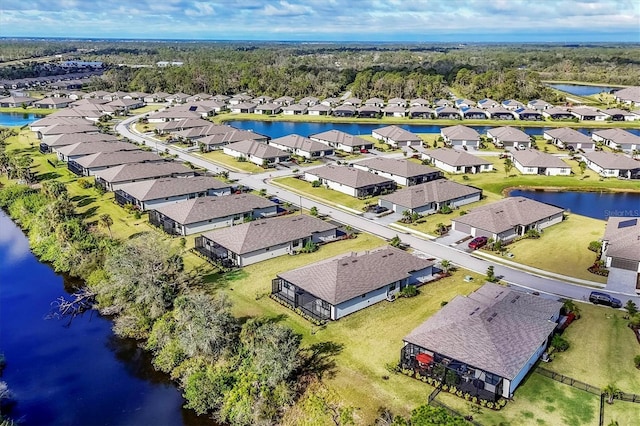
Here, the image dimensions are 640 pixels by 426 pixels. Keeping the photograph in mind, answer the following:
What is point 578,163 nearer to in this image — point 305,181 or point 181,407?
point 305,181

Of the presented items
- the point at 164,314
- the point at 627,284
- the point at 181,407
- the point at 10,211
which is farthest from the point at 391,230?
the point at 10,211

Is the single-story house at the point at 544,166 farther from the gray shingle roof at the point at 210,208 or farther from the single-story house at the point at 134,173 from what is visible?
the single-story house at the point at 134,173

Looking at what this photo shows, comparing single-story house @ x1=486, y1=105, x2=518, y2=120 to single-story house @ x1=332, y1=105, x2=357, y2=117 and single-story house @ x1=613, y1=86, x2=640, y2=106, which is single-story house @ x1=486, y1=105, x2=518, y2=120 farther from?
single-story house @ x1=613, y1=86, x2=640, y2=106

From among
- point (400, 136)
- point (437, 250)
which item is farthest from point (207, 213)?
point (400, 136)

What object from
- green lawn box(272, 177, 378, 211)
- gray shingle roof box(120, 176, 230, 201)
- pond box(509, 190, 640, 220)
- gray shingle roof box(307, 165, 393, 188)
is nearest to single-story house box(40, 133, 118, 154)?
gray shingle roof box(120, 176, 230, 201)

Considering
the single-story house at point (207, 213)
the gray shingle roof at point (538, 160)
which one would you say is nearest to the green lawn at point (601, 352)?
the single-story house at point (207, 213)
